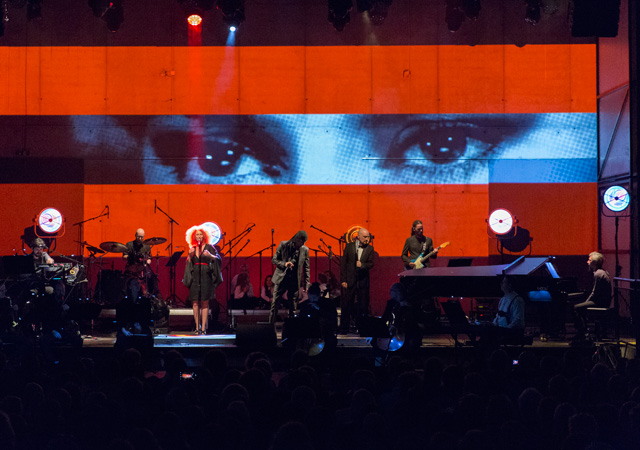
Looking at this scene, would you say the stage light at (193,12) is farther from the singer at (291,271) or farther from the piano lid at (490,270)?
the piano lid at (490,270)

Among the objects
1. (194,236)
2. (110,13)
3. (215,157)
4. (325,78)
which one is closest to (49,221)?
(215,157)

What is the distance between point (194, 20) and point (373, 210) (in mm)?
5239

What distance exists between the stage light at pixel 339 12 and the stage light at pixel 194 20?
2.70m

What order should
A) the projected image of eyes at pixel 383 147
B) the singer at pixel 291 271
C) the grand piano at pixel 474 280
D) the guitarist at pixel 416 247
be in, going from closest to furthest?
the grand piano at pixel 474 280 < the singer at pixel 291 271 < the guitarist at pixel 416 247 < the projected image of eyes at pixel 383 147

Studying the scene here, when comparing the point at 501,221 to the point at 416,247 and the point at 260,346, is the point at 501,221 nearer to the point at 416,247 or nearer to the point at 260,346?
the point at 416,247

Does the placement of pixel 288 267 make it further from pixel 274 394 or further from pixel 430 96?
pixel 274 394

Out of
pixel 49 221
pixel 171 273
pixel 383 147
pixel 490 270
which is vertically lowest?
pixel 171 273

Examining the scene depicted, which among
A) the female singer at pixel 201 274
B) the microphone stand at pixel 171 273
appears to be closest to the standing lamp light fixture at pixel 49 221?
the microphone stand at pixel 171 273

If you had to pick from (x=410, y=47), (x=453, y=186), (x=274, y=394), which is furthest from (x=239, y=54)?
(x=274, y=394)

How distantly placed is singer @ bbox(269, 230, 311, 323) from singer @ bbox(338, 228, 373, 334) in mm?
702

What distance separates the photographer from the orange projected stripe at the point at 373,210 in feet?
46.0

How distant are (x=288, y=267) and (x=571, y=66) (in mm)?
7391

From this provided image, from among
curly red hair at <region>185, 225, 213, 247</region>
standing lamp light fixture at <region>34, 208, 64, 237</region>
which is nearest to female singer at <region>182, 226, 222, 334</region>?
curly red hair at <region>185, 225, 213, 247</region>

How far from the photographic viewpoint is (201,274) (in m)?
10.9
